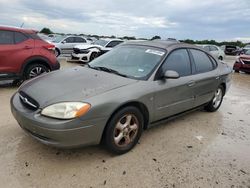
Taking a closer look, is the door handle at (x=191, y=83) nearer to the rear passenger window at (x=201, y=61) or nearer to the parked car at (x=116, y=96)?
the parked car at (x=116, y=96)

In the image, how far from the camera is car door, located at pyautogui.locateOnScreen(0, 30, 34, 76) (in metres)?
6.35

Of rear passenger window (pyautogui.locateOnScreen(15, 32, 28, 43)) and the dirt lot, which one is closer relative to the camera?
the dirt lot

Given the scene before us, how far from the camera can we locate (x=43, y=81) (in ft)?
11.7

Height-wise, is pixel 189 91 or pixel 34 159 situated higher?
Result: pixel 189 91

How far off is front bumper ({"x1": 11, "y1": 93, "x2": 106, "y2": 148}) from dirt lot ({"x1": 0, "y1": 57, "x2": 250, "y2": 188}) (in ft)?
1.13

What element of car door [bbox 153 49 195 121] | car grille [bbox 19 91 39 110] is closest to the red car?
car door [bbox 153 49 195 121]

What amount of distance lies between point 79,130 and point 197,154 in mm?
1801

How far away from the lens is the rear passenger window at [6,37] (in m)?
6.39

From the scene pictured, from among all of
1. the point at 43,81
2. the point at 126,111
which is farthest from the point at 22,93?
the point at 126,111

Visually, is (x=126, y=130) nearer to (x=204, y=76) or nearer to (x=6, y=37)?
(x=204, y=76)

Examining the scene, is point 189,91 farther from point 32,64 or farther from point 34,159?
point 32,64

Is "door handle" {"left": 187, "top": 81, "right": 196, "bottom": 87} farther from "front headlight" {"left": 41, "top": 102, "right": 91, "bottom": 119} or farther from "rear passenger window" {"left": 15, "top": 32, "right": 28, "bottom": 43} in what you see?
"rear passenger window" {"left": 15, "top": 32, "right": 28, "bottom": 43}

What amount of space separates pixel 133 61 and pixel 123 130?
1.26m

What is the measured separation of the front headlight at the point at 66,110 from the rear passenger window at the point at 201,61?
8.70ft
